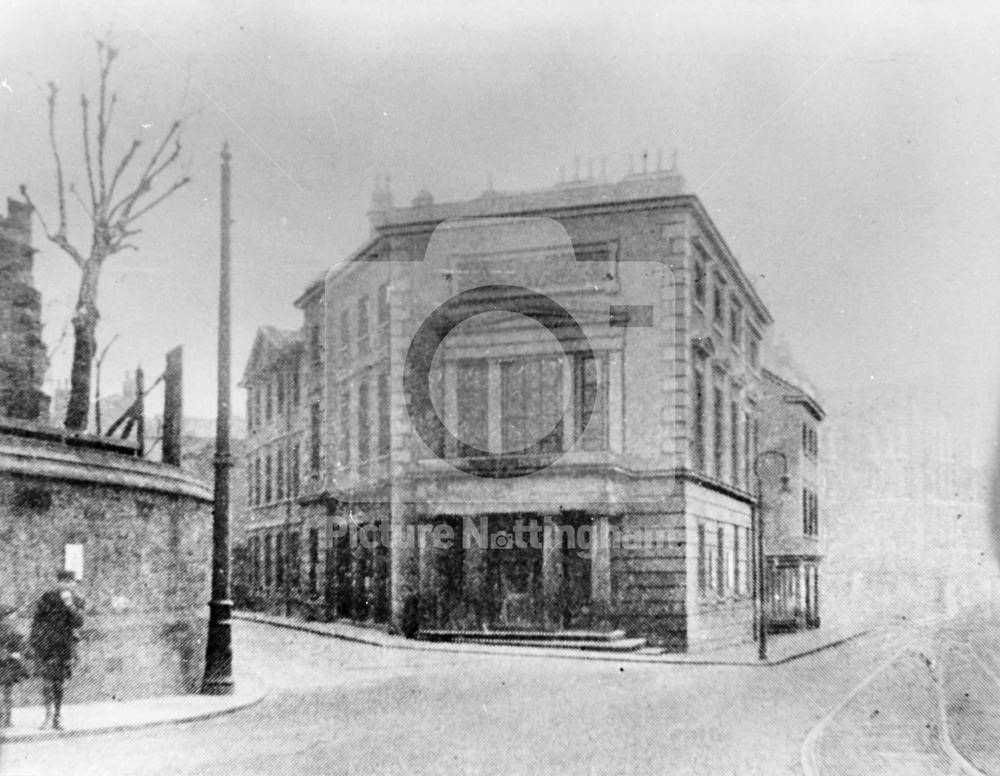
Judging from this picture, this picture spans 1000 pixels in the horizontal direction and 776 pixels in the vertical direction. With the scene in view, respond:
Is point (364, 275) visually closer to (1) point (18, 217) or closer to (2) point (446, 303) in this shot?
(2) point (446, 303)

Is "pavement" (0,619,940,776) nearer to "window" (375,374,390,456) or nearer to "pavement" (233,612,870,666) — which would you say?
"pavement" (233,612,870,666)

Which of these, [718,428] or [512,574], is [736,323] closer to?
[718,428]

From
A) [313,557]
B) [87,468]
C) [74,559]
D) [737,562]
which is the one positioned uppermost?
[87,468]

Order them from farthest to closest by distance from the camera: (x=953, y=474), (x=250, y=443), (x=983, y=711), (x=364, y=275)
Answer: (x=250, y=443) < (x=364, y=275) < (x=953, y=474) < (x=983, y=711)

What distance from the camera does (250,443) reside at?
3441 centimetres

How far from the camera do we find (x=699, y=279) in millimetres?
25297

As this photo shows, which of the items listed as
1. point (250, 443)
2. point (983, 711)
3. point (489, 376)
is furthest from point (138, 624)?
point (250, 443)

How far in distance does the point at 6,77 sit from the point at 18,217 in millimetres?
3825

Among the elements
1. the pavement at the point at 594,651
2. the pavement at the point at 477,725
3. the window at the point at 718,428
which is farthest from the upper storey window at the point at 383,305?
the pavement at the point at 477,725

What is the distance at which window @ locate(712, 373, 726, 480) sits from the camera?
27.2 m

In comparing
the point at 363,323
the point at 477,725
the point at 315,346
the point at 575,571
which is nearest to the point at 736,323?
the point at 575,571

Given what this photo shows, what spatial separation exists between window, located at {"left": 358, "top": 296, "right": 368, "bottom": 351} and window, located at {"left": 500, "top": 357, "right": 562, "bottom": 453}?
3799 millimetres

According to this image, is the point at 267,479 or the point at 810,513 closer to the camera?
the point at 267,479

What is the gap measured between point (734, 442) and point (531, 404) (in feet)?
23.6
